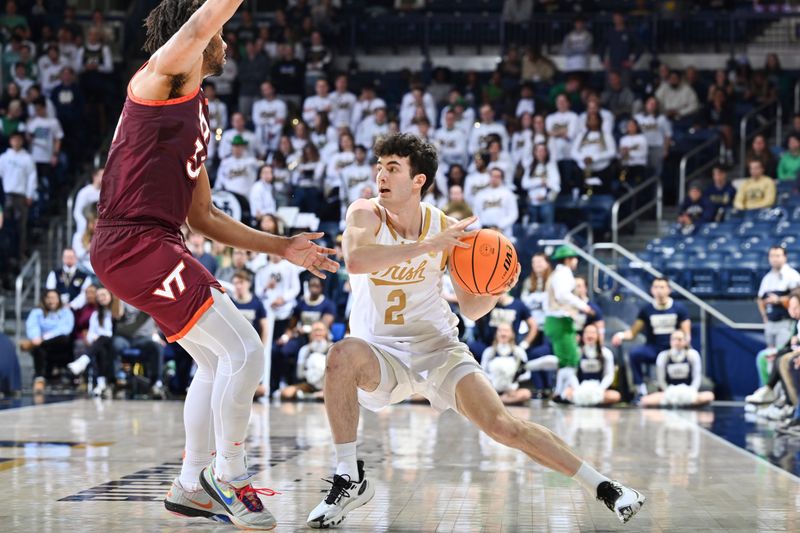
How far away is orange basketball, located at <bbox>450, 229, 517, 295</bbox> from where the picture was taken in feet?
18.2

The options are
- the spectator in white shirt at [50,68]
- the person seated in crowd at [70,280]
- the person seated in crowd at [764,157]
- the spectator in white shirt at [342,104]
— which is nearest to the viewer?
the person seated in crowd at [70,280]

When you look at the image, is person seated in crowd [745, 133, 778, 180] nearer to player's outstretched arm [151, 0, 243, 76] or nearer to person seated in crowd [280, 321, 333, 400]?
person seated in crowd [280, 321, 333, 400]

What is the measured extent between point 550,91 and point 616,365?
6391 mm

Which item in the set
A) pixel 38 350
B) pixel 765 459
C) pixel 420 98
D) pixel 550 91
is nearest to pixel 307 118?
pixel 420 98

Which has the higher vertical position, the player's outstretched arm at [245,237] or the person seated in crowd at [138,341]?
the player's outstretched arm at [245,237]

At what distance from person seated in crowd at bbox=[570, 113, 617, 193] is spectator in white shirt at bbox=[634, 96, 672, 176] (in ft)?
3.20

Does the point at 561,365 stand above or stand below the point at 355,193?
below

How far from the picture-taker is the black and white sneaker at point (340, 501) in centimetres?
518

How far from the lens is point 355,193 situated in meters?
16.6

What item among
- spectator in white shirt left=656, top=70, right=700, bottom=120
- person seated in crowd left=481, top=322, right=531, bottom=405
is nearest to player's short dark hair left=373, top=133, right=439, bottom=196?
person seated in crowd left=481, top=322, right=531, bottom=405

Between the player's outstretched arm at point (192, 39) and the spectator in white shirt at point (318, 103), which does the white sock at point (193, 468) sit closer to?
the player's outstretched arm at point (192, 39)

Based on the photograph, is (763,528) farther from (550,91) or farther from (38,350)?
(550,91)

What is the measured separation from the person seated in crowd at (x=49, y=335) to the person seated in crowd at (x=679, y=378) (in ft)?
22.7

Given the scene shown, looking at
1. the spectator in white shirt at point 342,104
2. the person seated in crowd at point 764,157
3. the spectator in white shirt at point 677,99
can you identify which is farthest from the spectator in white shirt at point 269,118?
the person seated in crowd at point 764,157
